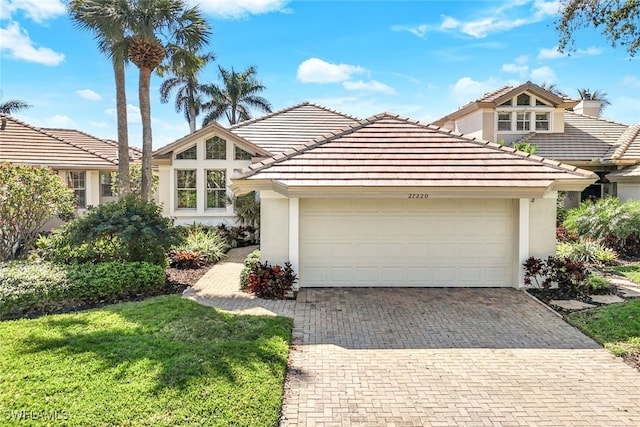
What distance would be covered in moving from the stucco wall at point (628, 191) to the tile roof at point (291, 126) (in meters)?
13.5

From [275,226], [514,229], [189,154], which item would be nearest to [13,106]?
[189,154]

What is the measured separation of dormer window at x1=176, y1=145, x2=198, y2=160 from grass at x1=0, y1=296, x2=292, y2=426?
1184cm

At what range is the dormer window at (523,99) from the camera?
22.8m

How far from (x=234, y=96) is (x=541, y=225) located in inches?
1541

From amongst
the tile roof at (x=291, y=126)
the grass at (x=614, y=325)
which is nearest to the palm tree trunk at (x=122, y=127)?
the tile roof at (x=291, y=126)

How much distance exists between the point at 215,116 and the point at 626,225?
38700 millimetres

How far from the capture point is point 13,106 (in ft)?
131

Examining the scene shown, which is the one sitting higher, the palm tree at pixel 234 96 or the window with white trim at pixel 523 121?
the palm tree at pixel 234 96

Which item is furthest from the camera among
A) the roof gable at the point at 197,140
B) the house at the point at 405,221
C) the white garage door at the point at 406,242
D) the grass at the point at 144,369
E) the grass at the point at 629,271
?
the roof gable at the point at 197,140

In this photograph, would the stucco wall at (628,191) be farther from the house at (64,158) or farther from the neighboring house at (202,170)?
the house at (64,158)

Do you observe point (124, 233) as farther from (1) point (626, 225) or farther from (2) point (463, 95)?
(2) point (463, 95)

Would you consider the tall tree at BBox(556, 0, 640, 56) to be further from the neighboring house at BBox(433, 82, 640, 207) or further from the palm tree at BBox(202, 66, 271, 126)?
the palm tree at BBox(202, 66, 271, 126)

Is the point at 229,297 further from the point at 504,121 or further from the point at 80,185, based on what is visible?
the point at 504,121

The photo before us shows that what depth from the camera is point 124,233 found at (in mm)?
10195
